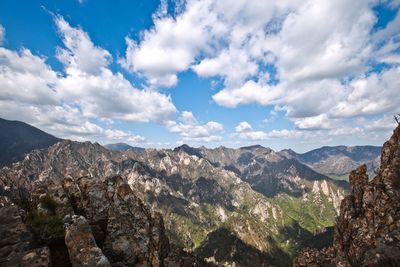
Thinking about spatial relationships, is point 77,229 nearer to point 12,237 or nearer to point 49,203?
point 12,237

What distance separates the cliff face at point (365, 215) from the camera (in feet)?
211

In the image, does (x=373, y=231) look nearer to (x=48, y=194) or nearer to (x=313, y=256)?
(x=313, y=256)

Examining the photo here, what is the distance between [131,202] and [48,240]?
796 inches

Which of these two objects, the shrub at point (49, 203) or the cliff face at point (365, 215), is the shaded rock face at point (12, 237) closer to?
the shrub at point (49, 203)

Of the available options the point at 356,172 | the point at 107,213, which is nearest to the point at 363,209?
the point at 356,172

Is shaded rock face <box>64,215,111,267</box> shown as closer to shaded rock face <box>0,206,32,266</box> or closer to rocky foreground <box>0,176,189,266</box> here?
rocky foreground <box>0,176,189,266</box>

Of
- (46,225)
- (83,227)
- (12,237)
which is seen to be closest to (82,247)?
(83,227)

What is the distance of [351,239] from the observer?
77000mm

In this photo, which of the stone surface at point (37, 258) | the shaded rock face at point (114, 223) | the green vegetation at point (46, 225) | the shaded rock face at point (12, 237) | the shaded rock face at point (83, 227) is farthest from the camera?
the shaded rock face at point (114, 223)

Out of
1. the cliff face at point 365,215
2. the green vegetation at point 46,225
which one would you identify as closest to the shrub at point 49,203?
the green vegetation at point 46,225

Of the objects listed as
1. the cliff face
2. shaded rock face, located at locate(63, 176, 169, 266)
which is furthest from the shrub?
the cliff face

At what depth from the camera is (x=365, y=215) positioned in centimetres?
8100

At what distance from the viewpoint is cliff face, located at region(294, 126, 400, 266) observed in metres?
64.2

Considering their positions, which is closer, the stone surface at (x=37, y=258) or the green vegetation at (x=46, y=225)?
the stone surface at (x=37, y=258)
